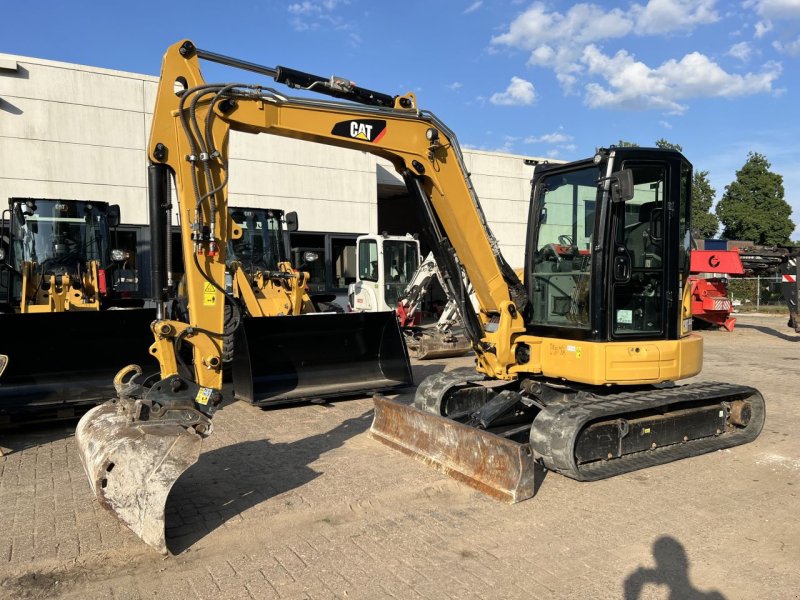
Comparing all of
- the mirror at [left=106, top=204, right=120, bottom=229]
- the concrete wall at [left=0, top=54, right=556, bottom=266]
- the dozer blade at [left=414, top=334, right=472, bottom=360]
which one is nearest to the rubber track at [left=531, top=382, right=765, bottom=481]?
the dozer blade at [left=414, top=334, right=472, bottom=360]

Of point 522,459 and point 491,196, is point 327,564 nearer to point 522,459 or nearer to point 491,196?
point 522,459

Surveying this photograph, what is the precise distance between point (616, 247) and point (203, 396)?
365 centimetres

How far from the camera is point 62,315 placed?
7.27m

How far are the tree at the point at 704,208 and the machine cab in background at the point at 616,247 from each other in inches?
1626

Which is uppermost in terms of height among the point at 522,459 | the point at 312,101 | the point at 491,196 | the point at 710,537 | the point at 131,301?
the point at 491,196

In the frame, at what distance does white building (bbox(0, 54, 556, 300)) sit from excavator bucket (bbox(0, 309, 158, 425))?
9389 millimetres

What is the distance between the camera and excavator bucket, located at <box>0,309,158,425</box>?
6.68m

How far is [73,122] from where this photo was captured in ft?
51.6

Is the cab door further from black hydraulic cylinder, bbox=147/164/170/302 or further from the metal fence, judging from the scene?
the metal fence

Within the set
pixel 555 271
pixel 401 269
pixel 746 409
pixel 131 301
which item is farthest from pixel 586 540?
pixel 401 269

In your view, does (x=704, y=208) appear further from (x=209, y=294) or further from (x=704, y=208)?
(x=209, y=294)

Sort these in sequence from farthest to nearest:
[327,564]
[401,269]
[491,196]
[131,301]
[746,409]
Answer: [491,196], [401,269], [131,301], [746,409], [327,564]

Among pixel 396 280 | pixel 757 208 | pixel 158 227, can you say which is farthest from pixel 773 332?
pixel 757 208

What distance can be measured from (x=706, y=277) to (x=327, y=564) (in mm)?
15347
